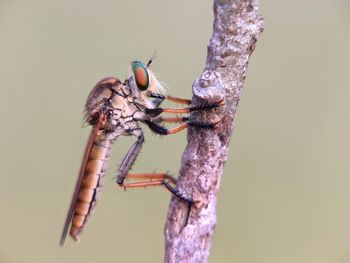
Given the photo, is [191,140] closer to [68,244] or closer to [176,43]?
[68,244]

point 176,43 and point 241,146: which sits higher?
point 176,43

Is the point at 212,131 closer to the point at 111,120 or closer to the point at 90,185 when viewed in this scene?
the point at 111,120

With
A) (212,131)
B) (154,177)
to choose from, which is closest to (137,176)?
(154,177)

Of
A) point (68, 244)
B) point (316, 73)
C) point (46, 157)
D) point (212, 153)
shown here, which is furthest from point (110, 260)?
point (212, 153)

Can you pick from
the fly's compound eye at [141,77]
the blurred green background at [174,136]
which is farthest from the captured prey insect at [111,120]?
the blurred green background at [174,136]

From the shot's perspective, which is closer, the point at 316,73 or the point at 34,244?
the point at 34,244

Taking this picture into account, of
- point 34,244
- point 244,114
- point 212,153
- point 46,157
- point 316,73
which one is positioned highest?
point 316,73

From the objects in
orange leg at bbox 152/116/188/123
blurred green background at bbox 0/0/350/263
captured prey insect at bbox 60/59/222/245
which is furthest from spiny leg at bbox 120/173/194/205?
blurred green background at bbox 0/0/350/263
